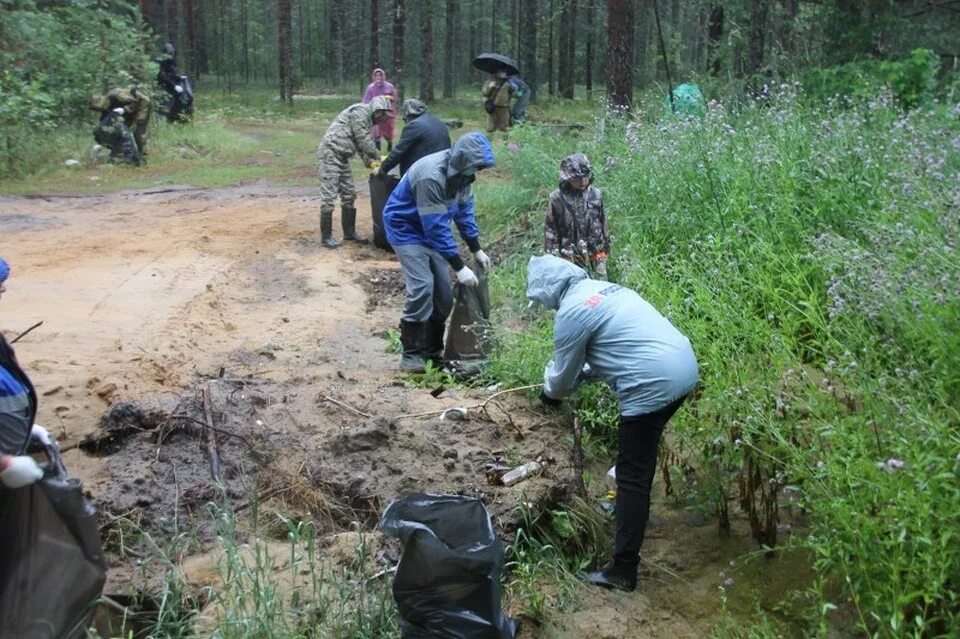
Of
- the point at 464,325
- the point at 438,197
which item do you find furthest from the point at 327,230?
the point at 438,197

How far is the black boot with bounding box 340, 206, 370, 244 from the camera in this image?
446 inches

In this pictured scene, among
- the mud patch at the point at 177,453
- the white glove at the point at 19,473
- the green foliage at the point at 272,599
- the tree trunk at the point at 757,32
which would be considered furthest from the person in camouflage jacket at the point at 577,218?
the tree trunk at the point at 757,32

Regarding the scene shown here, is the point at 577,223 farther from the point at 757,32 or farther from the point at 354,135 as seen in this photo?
the point at 757,32

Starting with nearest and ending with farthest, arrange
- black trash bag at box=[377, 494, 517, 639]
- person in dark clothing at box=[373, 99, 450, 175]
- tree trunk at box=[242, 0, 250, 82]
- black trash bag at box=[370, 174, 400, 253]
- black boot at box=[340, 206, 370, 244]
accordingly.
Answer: black trash bag at box=[377, 494, 517, 639] → person in dark clothing at box=[373, 99, 450, 175] → black trash bag at box=[370, 174, 400, 253] → black boot at box=[340, 206, 370, 244] → tree trunk at box=[242, 0, 250, 82]

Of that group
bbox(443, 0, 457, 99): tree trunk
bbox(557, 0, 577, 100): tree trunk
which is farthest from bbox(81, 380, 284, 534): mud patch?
bbox(443, 0, 457, 99): tree trunk

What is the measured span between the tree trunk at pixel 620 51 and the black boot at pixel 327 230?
421 centimetres

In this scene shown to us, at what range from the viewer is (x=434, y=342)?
7.37 meters

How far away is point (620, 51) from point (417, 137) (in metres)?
4.46

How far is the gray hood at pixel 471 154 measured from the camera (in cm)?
661

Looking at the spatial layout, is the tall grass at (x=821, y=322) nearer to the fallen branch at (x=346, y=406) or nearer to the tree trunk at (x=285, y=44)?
the fallen branch at (x=346, y=406)

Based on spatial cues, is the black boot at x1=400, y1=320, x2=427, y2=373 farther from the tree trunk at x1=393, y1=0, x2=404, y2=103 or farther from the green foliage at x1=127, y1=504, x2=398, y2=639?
the tree trunk at x1=393, y1=0, x2=404, y2=103

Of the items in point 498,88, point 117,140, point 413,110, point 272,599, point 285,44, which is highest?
point 285,44

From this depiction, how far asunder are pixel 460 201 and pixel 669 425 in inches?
94.0

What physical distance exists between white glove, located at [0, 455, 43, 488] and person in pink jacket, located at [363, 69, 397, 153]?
7841mm
